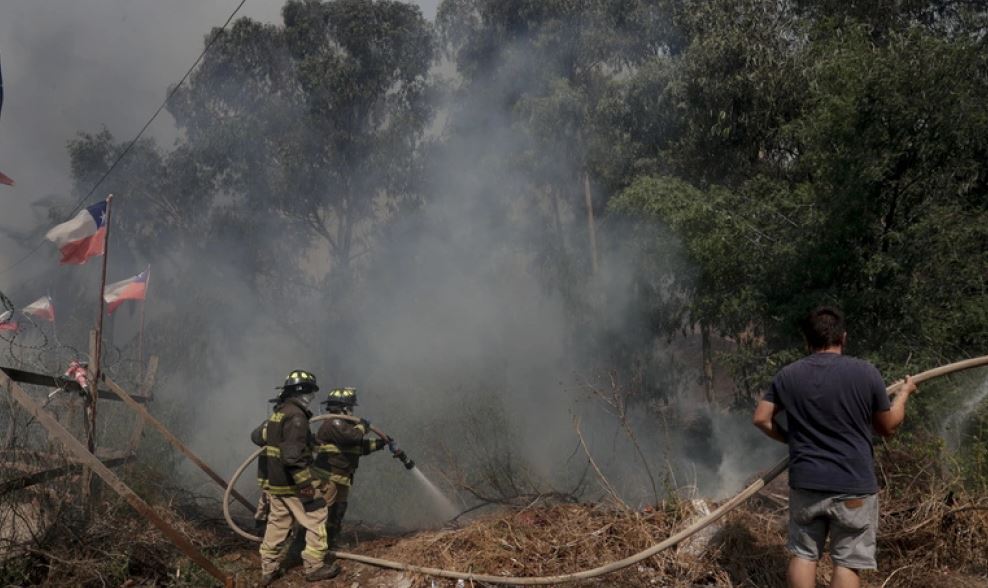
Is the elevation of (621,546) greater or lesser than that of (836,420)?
lesser

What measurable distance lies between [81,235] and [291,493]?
393 centimetres

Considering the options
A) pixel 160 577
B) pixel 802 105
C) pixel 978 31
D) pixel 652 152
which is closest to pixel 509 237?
pixel 652 152

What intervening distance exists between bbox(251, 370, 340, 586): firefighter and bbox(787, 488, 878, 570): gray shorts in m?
3.57

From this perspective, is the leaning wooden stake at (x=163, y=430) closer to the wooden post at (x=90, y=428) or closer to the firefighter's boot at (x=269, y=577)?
the wooden post at (x=90, y=428)

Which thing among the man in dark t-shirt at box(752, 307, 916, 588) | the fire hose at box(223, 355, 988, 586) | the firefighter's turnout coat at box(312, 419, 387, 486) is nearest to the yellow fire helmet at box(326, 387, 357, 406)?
the firefighter's turnout coat at box(312, 419, 387, 486)

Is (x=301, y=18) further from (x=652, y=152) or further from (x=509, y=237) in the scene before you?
(x=652, y=152)

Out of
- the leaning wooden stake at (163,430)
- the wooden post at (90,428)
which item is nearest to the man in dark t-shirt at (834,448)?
the wooden post at (90,428)

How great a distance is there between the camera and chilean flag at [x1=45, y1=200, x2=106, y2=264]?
8031 mm

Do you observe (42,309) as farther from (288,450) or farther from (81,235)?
(288,450)

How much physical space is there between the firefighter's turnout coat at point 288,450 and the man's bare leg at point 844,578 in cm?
380

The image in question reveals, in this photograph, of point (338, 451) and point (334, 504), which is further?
point (334, 504)

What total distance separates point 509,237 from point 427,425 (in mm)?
6048

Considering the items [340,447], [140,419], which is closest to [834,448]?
[340,447]

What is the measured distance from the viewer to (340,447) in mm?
6984
